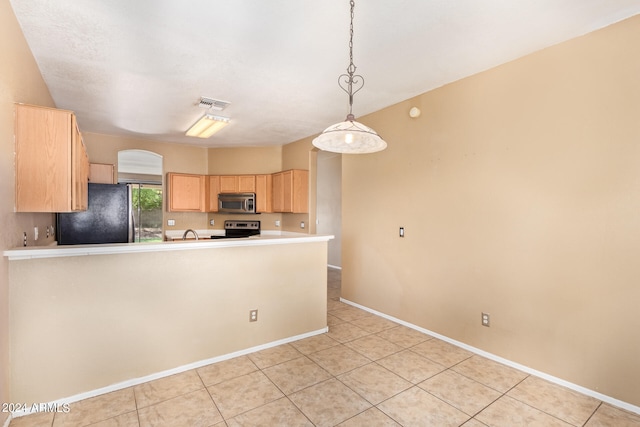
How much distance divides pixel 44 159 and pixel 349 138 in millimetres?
2138

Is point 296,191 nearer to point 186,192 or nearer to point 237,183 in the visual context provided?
point 237,183

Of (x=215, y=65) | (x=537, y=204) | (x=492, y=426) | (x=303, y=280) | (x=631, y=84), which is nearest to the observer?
(x=492, y=426)

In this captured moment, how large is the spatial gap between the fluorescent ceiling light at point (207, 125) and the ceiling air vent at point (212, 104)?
0.65 ft

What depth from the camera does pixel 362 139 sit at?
2180 millimetres

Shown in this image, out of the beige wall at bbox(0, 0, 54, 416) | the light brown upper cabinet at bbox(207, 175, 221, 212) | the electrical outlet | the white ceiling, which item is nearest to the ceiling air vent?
the white ceiling

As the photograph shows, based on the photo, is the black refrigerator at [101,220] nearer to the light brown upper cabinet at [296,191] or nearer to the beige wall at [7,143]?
the beige wall at [7,143]

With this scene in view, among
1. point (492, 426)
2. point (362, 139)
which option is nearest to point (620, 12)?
point (362, 139)

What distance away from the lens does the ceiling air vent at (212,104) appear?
360 centimetres

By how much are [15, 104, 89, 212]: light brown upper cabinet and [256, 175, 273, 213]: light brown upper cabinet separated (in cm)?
388

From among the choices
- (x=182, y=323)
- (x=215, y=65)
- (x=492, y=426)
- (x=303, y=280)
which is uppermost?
(x=215, y=65)

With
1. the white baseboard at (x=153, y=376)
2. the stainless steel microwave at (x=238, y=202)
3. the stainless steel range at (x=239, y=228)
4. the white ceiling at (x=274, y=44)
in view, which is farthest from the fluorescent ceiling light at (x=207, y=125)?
the white baseboard at (x=153, y=376)

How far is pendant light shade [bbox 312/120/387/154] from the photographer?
6.52 ft

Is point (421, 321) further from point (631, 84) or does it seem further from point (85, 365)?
point (85, 365)

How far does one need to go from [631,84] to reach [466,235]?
1610 millimetres
